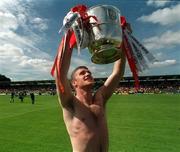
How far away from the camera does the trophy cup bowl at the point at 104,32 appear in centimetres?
407

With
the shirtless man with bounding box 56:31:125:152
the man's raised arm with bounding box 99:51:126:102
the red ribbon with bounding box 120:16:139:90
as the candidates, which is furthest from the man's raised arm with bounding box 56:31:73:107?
the red ribbon with bounding box 120:16:139:90

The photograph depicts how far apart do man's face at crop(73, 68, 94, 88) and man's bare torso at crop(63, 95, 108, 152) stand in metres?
0.20

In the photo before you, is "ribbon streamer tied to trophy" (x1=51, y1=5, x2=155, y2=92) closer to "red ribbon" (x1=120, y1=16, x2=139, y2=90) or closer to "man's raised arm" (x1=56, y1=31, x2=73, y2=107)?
"man's raised arm" (x1=56, y1=31, x2=73, y2=107)

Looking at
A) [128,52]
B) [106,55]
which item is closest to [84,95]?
[106,55]

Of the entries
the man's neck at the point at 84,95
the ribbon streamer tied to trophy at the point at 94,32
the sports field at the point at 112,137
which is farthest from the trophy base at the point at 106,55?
the sports field at the point at 112,137

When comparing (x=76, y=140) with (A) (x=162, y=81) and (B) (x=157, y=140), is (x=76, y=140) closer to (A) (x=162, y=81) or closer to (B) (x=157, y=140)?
(B) (x=157, y=140)

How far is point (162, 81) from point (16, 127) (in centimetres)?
9163

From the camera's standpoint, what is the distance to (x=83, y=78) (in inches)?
179

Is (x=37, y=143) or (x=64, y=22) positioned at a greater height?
(x=64, y=22)

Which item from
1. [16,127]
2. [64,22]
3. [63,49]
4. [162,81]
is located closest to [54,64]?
[63,49]

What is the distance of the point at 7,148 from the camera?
11.6m

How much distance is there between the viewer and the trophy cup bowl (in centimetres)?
407

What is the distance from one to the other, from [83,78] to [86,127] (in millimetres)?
589

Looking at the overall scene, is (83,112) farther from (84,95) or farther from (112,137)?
(112,137)
